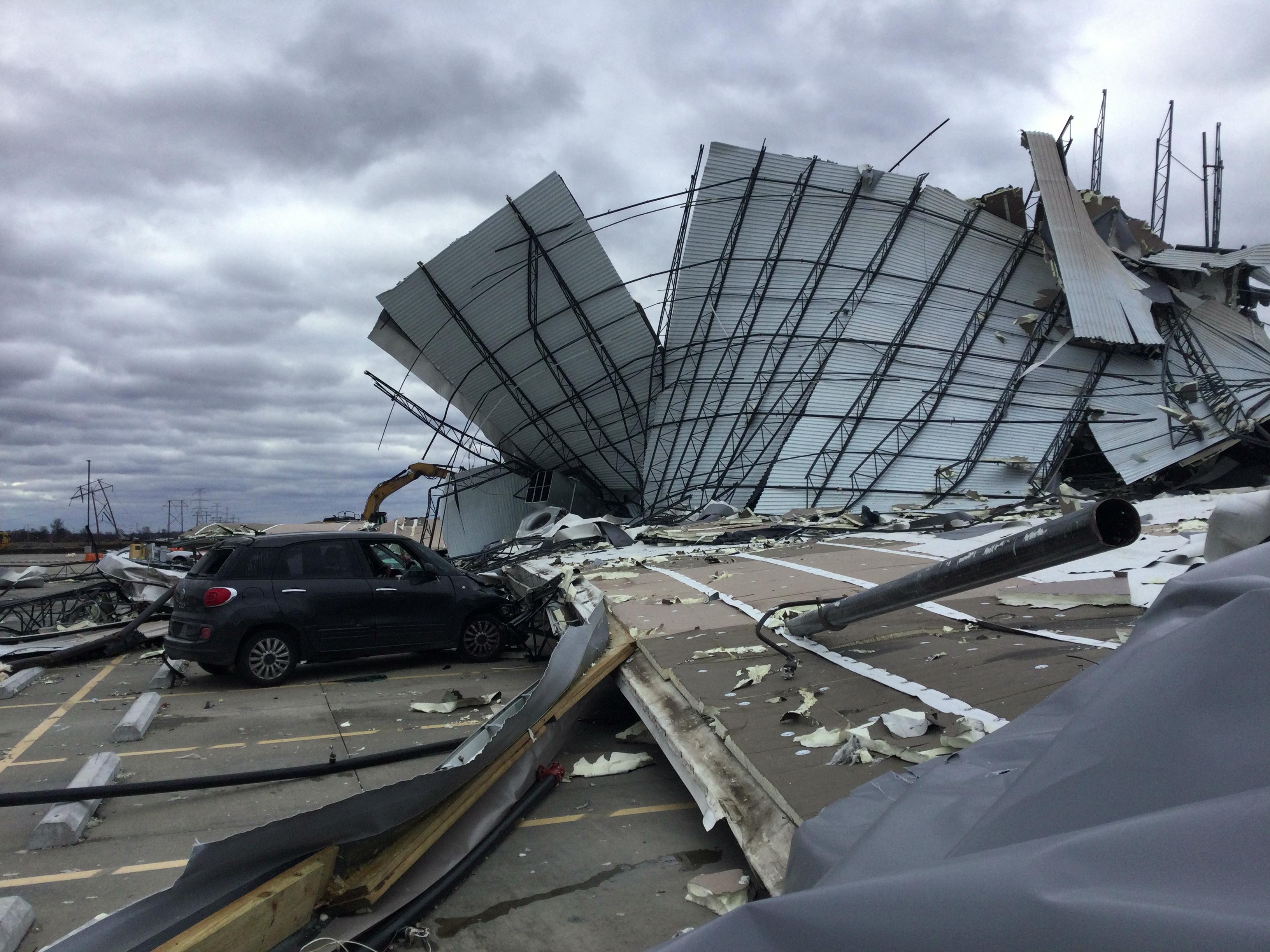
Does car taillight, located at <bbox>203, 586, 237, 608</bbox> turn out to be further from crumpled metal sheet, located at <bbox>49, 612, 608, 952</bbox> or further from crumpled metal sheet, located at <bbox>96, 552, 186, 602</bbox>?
crumpled metal sheet, located at <bbox>96, 552, 186, 602</bbox>

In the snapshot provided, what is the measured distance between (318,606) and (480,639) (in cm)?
216

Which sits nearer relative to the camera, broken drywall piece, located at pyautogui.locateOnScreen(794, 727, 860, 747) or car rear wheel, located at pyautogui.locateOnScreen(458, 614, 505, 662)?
broken drywall piece, located at pyautogui.locateOnScreen(794, 727, 860, 747)

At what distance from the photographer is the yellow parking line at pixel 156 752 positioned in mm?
7371

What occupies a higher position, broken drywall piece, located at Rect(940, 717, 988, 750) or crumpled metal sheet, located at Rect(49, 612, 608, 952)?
broken drywall piece, located at Rect(940, 717, 988, 750)

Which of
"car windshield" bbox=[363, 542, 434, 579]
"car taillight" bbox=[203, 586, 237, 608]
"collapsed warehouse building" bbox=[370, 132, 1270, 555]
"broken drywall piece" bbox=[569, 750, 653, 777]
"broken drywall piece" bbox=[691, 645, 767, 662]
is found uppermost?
"collapsed warehouse building" bbox=[370, 132, 1270, 555]

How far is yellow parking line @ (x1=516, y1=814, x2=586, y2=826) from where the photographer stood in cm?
536

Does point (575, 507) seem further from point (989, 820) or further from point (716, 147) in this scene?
point (989, 820)

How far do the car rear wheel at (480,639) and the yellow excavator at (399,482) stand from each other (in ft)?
75.6

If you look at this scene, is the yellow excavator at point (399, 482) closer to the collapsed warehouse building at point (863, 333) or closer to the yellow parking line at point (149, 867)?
the collapsed warehouse building at point (863, 333)

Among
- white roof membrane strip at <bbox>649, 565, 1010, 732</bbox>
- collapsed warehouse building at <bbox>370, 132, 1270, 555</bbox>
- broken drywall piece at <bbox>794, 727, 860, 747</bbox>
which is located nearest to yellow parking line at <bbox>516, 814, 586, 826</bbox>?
broken drywall piece at <bbox>794, 727, 860, 747</bbox>

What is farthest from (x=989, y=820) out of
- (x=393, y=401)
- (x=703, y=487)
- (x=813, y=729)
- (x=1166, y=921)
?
(x=393, y=401)

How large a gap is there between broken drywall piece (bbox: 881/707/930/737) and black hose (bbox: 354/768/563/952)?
2.28 m

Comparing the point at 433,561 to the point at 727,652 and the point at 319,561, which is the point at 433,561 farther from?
the point at 727,652

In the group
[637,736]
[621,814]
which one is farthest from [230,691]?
[621,814]
